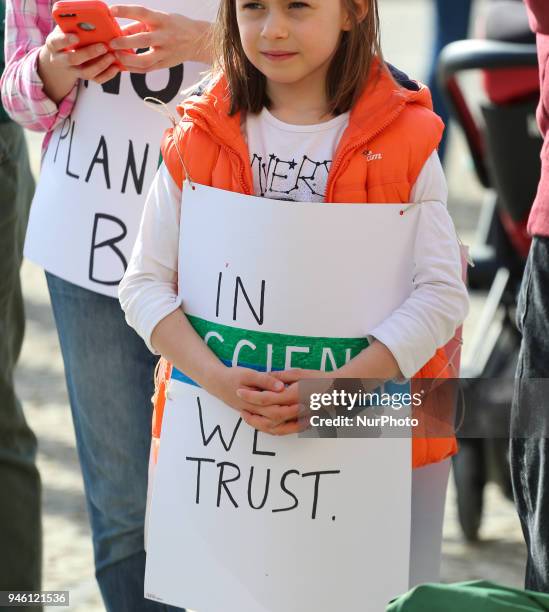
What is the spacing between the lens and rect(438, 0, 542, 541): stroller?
351 centimetres

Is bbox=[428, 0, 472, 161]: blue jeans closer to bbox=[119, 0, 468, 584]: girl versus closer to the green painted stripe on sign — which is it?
bbox=[119, 0, 468, 584]: girl

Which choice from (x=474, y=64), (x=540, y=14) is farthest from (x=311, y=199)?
(x=474, y=64)

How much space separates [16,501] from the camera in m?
2.96

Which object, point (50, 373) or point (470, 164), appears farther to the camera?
point (50, 373)

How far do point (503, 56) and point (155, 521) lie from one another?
5.73ft

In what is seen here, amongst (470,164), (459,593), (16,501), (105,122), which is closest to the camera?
(459,593)

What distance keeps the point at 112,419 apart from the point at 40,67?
674 millimetres

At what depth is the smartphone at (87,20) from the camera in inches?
90.1

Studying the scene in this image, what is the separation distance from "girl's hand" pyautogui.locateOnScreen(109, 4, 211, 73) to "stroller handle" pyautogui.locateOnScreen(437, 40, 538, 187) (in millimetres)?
1255

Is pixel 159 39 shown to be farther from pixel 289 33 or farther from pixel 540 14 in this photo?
pixel 540 14

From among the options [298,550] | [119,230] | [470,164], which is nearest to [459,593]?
[298,550]

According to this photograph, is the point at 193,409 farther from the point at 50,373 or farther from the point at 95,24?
the point at 50,373

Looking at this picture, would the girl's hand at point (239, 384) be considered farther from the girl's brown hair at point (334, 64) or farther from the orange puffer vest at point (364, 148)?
the girl's brown hair at point (334, 64)
